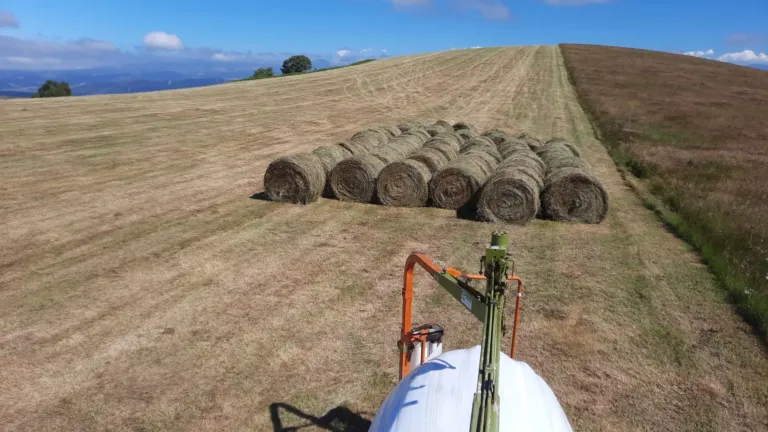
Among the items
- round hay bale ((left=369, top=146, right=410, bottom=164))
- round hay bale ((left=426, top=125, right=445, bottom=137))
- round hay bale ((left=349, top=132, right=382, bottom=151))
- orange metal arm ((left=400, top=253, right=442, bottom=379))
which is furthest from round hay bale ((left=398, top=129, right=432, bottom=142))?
orange metal arm ((left=400, top=253, right=442, bottom=379))

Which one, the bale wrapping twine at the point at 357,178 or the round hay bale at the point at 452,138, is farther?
the round hay bale at the point at 452,138

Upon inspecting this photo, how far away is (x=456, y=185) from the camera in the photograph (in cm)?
1396

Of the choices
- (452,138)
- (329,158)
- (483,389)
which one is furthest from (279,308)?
(452,138)

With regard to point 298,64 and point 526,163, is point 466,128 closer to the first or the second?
point 526,163

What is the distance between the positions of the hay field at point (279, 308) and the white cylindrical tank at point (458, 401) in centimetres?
275

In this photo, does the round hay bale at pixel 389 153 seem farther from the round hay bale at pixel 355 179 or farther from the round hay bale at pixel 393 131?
the round hay bale at pixel 393 131

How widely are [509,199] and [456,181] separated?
1653mm

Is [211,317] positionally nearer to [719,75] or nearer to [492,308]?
[492,308]

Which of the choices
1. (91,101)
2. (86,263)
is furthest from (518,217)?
(91,101)

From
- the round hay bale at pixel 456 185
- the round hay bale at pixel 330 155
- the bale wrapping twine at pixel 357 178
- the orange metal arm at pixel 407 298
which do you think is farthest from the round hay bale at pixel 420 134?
the orange metal arm at pixel 407 298

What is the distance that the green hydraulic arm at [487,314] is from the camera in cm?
288

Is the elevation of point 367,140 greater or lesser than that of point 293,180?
greater

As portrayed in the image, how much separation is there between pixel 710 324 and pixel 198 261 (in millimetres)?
9435

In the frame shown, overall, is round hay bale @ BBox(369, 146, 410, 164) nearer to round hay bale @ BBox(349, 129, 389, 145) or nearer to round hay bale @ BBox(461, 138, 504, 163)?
round hay bale @ BBox(461, 138, 504, 163)
